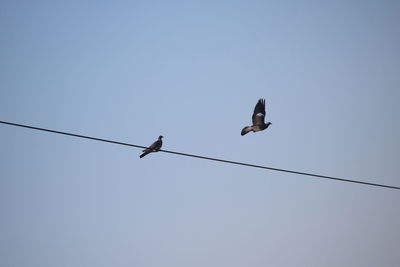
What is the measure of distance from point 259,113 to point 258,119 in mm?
194

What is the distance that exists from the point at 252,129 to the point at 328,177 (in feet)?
19.8

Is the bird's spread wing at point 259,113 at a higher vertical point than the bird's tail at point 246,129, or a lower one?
higher

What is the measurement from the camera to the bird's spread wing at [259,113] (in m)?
15.1

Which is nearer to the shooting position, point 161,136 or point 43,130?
point 43,130

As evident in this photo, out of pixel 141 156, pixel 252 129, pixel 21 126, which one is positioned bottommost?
pixel 21 126

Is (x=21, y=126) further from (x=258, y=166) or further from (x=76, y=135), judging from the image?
(x=258, y=166)

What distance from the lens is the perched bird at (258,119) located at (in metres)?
14.9

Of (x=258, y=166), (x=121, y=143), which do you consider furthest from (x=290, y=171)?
(x=121, y=143)

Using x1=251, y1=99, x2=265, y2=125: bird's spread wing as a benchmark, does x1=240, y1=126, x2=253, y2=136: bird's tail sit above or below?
below

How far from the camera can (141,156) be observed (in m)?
13.2

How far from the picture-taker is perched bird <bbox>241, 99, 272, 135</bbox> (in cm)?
1494

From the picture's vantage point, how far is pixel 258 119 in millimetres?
15062

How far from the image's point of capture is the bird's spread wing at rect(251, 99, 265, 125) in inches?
593

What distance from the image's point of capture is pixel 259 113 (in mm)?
15102
